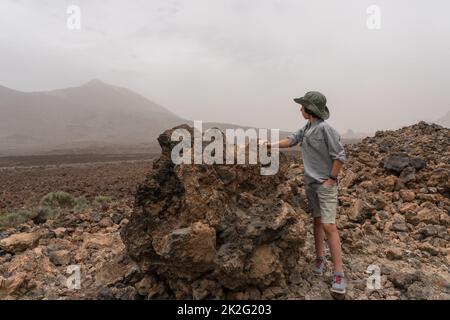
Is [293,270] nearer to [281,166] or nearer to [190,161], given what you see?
[281,166]

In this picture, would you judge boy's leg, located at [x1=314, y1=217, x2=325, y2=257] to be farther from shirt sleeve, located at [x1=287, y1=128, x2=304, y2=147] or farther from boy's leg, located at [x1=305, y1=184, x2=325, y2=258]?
shirt sleeve, located at [x1=287, y1=128, x2=304, y2=147]

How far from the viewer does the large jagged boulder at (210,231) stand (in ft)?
12.8

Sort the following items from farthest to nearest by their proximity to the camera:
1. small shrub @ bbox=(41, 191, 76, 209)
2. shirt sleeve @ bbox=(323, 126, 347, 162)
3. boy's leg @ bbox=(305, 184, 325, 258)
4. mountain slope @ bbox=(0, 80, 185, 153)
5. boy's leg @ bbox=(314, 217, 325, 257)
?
1. mountain slope @ bbox=(0, 80, 185, 153)
2. small shrub @ bbox=(41, 191, 76, 209)
3. boy's leg @ bbox=(314, 217, 325, 257)
4. boy's leg @ bbox=(305, 184, 325, 258)
5. shirt sleeve @ bbox=(323, 126, 347, 162)

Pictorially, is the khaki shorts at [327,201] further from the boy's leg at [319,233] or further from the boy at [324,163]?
the boy's leg at [319,233]

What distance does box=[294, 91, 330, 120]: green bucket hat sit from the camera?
3980 millimetres

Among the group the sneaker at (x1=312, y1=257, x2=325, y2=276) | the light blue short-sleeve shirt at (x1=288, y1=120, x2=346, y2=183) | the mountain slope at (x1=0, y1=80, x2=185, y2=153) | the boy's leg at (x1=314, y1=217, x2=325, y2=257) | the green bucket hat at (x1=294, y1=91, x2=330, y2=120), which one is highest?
the mountain slope at (x1=0, y1=80, x2=185, y2=153)

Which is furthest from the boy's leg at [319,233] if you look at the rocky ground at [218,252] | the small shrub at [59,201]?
the small shrub at [59,201]

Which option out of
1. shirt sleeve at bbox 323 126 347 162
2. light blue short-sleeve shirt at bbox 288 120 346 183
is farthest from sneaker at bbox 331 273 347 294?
shirt sleeve at bbox 323 126 347 162

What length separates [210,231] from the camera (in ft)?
12.8

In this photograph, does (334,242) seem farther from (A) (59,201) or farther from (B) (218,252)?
(A) (59,201)

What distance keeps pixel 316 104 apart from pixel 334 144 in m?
0.46

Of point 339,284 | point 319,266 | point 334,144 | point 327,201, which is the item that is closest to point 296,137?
point 334,144

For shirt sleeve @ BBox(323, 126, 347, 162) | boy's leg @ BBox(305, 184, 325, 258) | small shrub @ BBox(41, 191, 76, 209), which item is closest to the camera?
shirt sleeve @ BBox(323, 126, 347, 162)

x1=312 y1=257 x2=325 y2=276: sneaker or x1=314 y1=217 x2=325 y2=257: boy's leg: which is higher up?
x1=314 y1=217 x2=325 y2=257: boy's leg
